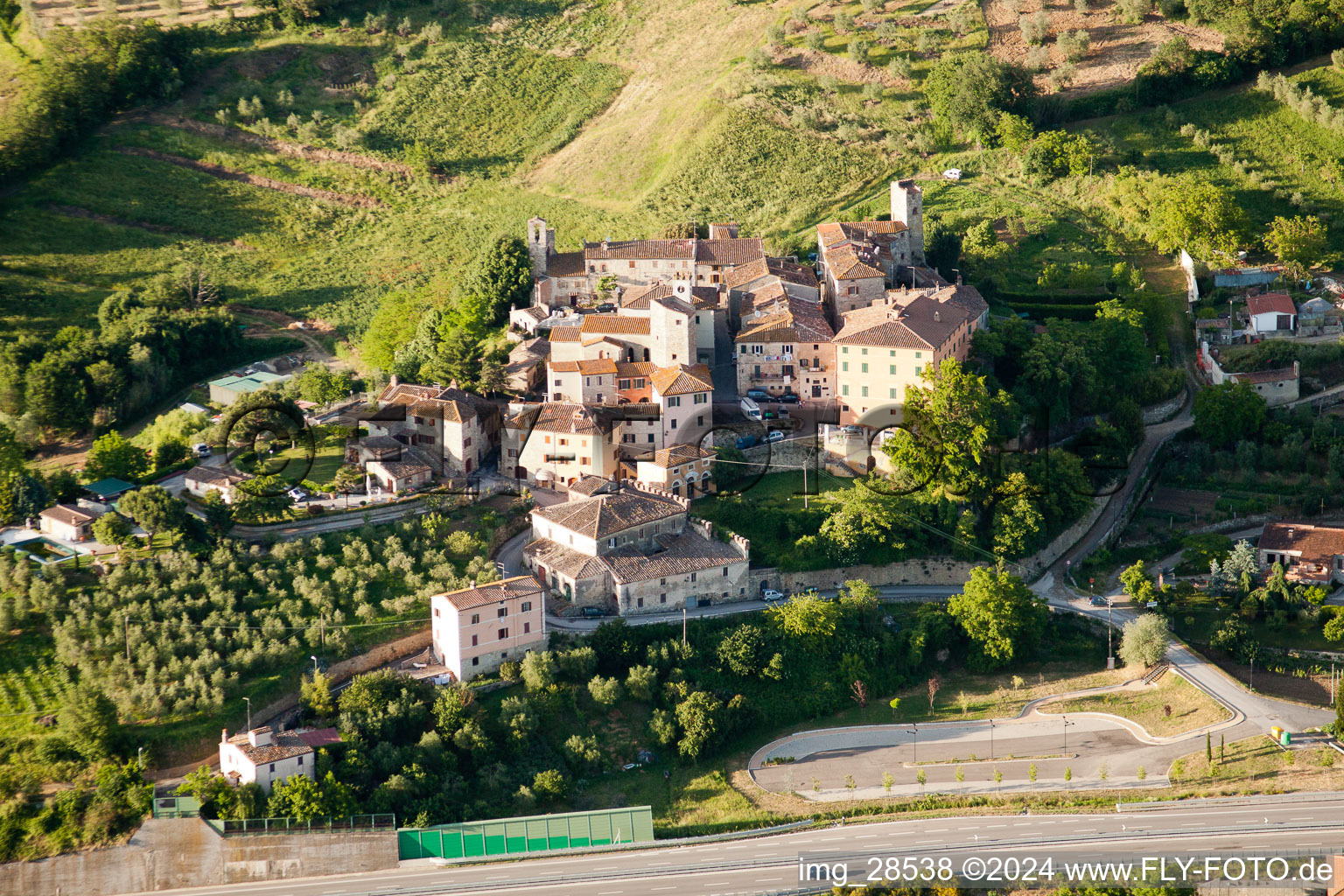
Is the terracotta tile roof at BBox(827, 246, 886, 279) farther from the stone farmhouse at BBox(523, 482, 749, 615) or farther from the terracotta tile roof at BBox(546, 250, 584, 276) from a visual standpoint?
the stone farmhouse at BBox(523, 482, 749, 615)

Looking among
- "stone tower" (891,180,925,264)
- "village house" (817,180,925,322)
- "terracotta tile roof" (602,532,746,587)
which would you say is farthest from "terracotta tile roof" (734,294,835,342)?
"terracotta tile roof" (602,532,746,587)

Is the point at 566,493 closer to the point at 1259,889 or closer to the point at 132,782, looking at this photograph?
the point at 132,782

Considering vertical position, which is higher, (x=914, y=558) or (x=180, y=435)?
(x=180, y=435)

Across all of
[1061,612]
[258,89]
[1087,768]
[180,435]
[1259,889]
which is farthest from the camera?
[258,89]

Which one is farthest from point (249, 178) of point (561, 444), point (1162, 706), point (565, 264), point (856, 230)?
point (1162, 706)

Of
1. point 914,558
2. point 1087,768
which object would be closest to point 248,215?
point 914,558

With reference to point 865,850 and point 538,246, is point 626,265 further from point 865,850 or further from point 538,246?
point 865,850

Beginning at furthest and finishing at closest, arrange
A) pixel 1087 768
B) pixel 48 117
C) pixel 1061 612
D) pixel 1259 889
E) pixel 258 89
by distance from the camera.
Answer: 1. pixel 258 89
2. pixel 48 117
3. pixel 1061 612
4. pixel 1087 768
5. pixel 1259 889
